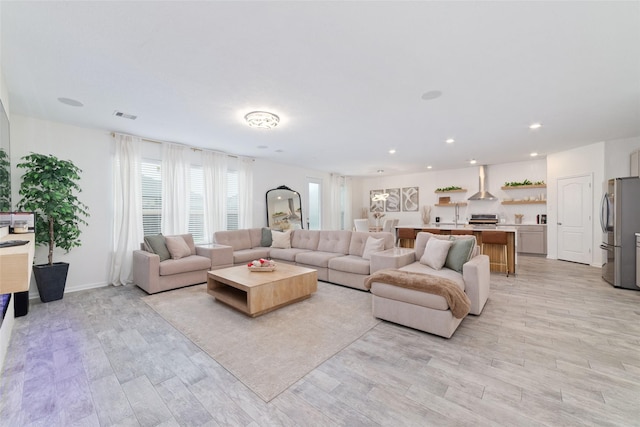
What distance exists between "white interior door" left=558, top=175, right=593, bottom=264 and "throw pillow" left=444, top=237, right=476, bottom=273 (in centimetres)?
440

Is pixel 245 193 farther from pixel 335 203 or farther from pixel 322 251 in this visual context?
pixel 335 203

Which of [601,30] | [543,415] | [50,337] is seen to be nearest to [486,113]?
[601,30]

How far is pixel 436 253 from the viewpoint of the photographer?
132 inches

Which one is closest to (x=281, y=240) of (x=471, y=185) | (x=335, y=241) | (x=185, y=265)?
(x=335, y=241)

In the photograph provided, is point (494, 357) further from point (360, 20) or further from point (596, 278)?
point (596, 278)

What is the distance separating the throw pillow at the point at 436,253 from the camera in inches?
130

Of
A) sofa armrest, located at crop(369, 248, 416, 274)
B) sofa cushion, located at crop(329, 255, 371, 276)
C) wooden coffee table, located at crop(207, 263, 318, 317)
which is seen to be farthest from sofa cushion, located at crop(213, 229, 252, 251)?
sofa armrest, located at crop(369, 248, 416, 274)

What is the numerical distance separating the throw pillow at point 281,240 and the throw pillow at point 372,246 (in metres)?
1.93

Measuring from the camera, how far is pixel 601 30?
1.99 m

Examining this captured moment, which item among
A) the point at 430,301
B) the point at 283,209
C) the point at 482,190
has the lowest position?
the point at 430,301

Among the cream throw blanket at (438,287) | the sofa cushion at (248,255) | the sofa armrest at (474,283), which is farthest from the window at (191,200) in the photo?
the sofa armrest at (474,283)

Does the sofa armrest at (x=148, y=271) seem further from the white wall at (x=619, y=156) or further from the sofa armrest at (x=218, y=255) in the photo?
the white wall at (x=619, y=156)

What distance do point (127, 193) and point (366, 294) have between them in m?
4.33

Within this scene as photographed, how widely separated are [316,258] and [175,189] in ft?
10.1
